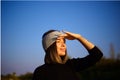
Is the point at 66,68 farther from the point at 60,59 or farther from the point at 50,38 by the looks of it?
the point at 50,38

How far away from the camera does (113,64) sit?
698 cm

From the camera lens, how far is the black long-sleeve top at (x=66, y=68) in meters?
1.40

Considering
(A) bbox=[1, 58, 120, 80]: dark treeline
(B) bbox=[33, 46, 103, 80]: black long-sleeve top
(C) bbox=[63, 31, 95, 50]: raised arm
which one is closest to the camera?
(B) bbox=[33, 46, 103, 80]: black long-sleeve top

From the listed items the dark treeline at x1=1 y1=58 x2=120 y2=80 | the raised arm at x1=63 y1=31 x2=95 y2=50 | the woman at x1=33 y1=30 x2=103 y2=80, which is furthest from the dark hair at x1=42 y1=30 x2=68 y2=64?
the dark treeline at x1=1 y1=58 x2=120 y2=80

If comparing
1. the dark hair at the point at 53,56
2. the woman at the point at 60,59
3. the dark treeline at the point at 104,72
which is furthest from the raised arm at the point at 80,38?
the dark treeline at the point at 104,72

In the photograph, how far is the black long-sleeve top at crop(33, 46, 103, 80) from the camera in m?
1.40

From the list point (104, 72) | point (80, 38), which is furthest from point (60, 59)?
point (104, 72)

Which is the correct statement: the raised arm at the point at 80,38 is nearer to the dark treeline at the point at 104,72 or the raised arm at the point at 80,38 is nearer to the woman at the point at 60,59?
the woman at the point at 60,59

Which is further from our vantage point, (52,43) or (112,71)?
(112,71)

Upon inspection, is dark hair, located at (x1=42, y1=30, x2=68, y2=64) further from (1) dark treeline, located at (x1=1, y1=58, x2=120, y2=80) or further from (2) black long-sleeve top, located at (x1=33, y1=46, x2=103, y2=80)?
(1) dark treeline, located at (x1=1, y1=58, x2=120, y2=80)

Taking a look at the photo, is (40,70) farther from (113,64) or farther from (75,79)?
(113,64)

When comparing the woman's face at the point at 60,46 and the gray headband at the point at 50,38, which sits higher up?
the gray headband at the point at 50,38

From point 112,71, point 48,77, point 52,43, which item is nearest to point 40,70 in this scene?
point 48,77

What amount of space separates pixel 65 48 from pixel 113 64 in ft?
19.0
